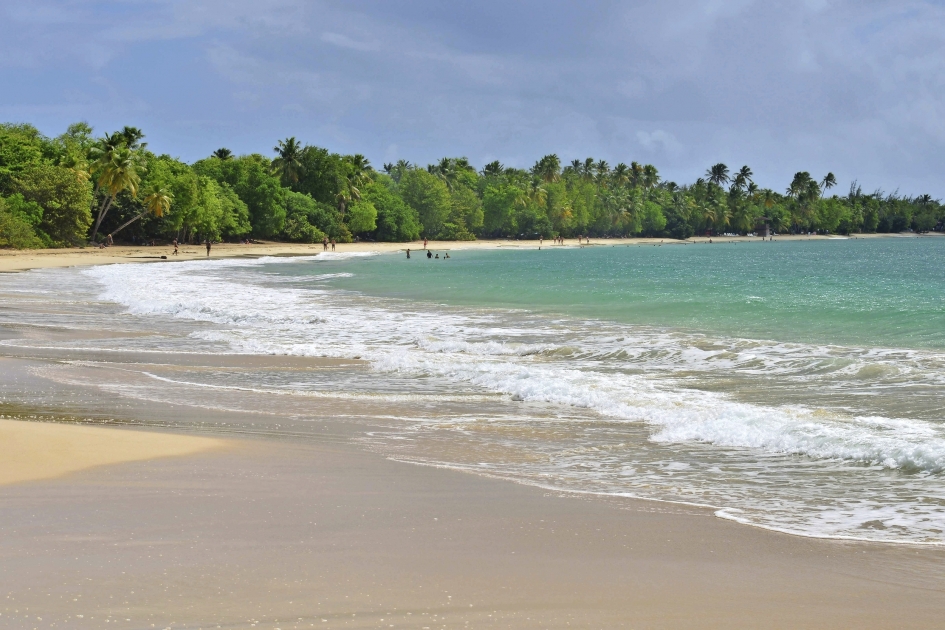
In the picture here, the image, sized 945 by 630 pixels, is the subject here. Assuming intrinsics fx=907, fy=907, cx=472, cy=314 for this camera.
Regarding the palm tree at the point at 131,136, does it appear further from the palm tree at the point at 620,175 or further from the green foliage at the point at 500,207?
the palm tree at the point at 620,175

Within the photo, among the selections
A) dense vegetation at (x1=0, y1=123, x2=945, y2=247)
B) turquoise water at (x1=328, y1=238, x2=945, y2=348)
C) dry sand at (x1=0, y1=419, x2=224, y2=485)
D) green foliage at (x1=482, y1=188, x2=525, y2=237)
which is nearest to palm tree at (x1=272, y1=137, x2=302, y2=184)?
dense vegetation at (x1=0, y1=123, x2=945, y2=247)

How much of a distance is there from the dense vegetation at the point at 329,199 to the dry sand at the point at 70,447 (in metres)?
→ 60.2

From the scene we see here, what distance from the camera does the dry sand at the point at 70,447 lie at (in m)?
6.53

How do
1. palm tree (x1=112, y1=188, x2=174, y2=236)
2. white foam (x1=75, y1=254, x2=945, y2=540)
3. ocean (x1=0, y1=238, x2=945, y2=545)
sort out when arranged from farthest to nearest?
palm tree (x1=112, y1=188, x2=174, y2=236), white foam (x1=75, y1=254, x2=945, y2=540), ocean (x1=0, y1=238, x2=945, y2=545)

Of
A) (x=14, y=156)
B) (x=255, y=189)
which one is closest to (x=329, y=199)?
(x=255, y=189)

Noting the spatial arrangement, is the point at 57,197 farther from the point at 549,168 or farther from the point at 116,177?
the point at 549,168

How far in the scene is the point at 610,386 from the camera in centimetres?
1160

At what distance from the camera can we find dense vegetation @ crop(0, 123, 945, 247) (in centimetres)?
6862

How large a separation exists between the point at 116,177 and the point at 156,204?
4.30 meters

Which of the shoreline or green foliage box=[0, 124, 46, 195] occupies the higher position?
green foliage box=[0, 124, 46, 195]

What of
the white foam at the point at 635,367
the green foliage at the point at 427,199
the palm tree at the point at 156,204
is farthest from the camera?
the green foliage at the point at 427,199

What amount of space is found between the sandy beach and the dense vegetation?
62057 mm

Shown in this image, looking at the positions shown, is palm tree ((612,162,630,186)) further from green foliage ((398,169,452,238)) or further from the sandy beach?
the sandy beach

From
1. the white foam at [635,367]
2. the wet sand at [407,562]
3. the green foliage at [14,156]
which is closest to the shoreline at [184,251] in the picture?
the green foliage at [14,156]
